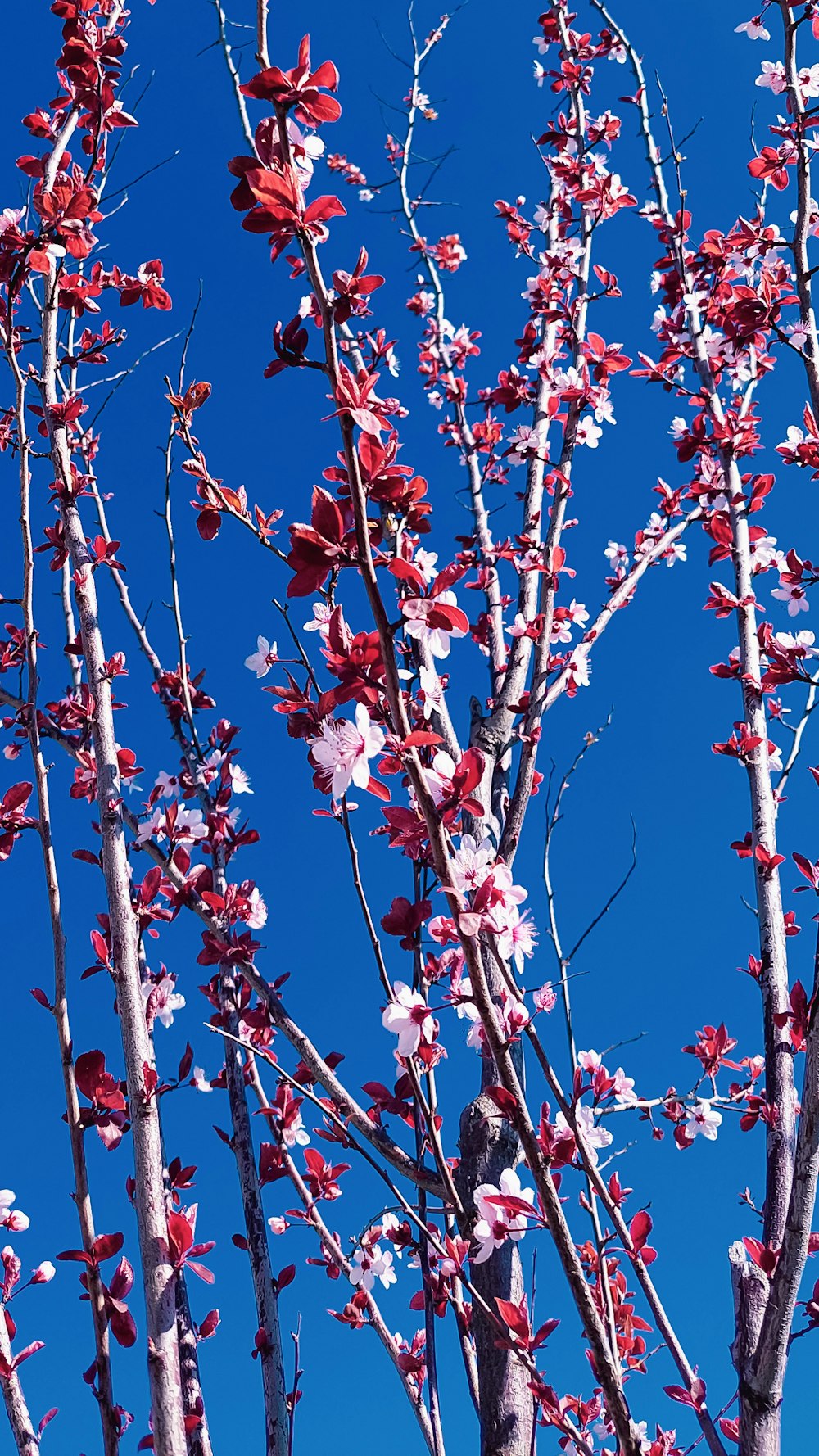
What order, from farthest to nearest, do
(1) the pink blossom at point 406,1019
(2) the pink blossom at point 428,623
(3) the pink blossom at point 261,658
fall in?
(3) the pink blossom at point 261,658, (1) the pink blossom at point 406,1019, (2) the pink blossom at point 428,623

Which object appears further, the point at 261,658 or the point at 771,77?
the point at 771,77

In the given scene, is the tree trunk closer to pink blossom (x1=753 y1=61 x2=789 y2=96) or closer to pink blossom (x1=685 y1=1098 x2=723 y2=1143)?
pink blossom (x1=685 y1=1098 x2=723 y2=1143)

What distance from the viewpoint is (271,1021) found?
210 centimetres

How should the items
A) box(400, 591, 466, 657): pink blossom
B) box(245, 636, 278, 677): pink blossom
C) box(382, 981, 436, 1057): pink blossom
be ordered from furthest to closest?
box(245, 636, 278, 677): pink blossom → box(382, 981, 436, 1057): pink blossom → box(400, 591, 466, 657): pink blossom

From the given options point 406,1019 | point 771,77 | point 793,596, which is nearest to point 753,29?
point 771,77

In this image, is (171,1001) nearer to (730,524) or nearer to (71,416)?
(71,416)

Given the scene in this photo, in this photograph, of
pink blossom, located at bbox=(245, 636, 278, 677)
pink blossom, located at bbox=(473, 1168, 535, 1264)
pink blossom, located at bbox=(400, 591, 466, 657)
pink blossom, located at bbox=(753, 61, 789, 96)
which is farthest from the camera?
pink blossom, located at bbox=(753, 61, 789, 96)

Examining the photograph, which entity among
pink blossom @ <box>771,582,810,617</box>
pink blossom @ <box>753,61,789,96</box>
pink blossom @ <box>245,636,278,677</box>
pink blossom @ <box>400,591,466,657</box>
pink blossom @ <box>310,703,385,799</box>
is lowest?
pink blossom @ <box>310,703,385,799</box>

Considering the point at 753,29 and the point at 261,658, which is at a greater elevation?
the point at 753,29

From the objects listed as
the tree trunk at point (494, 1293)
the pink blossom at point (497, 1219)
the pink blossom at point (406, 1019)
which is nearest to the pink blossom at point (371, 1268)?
the tree trunk at point (494, 1293)

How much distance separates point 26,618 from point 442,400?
3347 mm

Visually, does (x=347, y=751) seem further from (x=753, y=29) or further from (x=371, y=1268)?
(x=753, y=29)

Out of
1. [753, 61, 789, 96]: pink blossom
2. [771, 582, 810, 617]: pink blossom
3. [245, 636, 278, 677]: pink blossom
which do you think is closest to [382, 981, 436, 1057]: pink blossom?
[245, 636, 278, 677]: pink blossom

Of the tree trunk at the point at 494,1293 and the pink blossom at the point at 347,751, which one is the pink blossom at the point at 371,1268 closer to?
the tree trunk at the point at 494,1293
